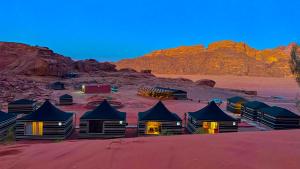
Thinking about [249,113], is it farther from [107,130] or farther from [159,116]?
[107,130]

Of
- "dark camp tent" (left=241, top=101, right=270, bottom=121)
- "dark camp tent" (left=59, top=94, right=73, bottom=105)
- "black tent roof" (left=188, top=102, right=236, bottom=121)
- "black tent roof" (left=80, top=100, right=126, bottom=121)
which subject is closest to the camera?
"black tent roof" (left=80, top=100, right=126, bottom=121)

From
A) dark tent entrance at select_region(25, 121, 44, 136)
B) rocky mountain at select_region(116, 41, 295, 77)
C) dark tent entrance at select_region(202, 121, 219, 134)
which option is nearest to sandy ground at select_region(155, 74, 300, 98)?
rocky mountain at select_region(116, 41, 295, 77)

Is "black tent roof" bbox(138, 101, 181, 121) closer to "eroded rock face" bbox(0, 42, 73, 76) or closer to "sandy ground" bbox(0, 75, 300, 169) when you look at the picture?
"sandy ground" bbox(0, 75, 300, 169)

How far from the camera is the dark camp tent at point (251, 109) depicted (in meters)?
24.9

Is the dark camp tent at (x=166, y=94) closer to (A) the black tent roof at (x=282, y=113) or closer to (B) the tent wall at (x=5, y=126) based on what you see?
(A) the black tent roof at (x=282, y=113)

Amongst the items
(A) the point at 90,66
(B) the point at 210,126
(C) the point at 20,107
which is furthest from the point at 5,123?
(A) the point at 90,66

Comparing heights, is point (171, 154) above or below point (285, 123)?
above

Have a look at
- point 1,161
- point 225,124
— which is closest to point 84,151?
point 1,161

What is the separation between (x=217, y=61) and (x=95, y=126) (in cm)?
15206

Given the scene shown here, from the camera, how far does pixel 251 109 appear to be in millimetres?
25531

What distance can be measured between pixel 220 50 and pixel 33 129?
170024 mm

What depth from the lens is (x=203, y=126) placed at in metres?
18.9

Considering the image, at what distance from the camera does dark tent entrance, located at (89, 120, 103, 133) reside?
18542mm

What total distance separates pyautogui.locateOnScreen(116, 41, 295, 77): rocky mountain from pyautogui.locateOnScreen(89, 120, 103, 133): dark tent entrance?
139m
